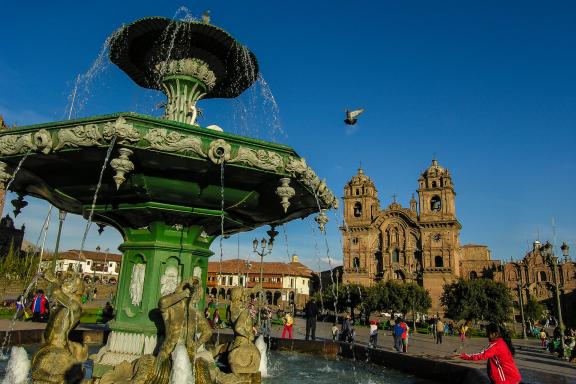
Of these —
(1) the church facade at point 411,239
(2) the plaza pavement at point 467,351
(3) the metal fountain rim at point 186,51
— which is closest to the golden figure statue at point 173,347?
(2) the plaza pavement at point 467,351

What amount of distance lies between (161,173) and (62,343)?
2097 millimetres

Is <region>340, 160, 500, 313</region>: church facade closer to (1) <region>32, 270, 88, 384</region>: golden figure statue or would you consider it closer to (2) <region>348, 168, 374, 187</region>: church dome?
(2) <region>348, 168, 374, 187</region>: church dome

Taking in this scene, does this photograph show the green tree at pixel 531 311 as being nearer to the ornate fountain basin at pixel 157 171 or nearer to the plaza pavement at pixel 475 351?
the plaza pavement at pixel 475 351

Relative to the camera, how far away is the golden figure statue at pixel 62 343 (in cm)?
459

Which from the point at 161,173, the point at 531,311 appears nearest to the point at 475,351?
the point at 161,173

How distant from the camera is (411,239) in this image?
199 feet

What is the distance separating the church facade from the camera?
57.7 m

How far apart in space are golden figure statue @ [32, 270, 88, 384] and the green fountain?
645mm

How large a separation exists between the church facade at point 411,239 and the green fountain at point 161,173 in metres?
51.9

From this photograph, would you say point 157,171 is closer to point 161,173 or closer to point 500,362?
point 161,173

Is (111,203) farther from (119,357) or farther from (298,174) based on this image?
(298,174)

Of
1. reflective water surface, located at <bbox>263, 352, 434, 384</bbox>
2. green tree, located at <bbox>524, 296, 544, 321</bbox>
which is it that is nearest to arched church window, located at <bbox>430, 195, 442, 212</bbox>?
green tree, located at <bbox>524, 296, 544, 321</bbox>

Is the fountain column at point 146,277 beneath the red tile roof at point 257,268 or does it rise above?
beneath

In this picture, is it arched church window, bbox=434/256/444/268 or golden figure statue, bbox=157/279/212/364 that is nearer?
golden figure statue, bbox=157/279/212/364
